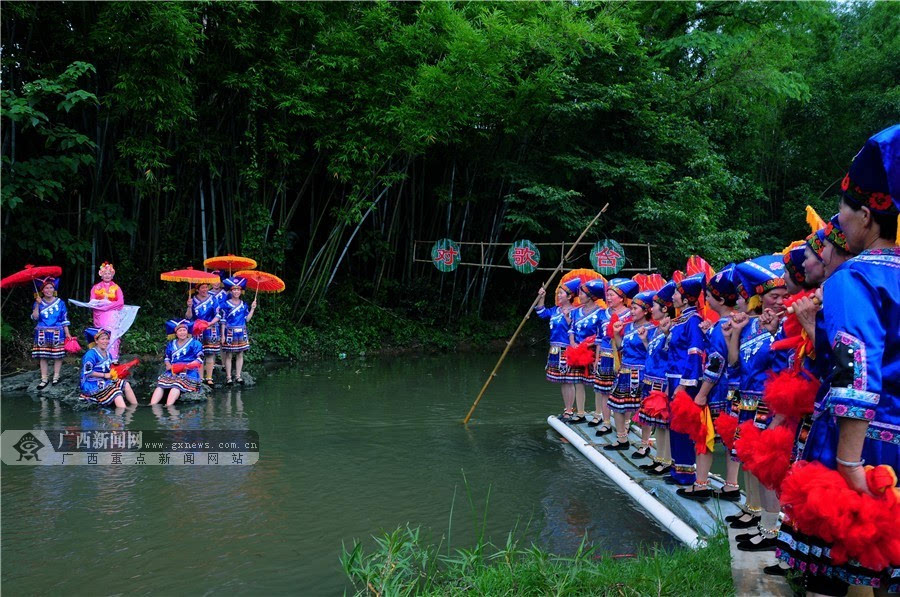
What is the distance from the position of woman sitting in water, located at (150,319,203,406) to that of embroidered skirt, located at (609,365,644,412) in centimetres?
509

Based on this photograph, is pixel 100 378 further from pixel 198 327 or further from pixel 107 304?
pixel 198 327

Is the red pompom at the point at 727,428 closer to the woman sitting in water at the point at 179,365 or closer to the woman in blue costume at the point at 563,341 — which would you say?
the woman in blue costume at the point at 563,341

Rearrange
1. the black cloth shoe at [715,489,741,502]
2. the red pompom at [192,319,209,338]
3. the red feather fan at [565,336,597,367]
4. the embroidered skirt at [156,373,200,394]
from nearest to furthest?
the black cloth shoe at [715,489,741,502] → the red feather fan at [565,336,597,367] → the embroidered skirt at [156,373,200,394] → the red pompom at [192,319,209,338]

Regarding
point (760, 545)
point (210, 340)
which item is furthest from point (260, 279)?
point (760, 545)

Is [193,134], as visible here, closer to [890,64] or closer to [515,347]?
[515,347]

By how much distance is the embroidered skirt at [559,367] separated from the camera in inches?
275

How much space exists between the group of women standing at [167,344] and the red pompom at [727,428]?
632cm

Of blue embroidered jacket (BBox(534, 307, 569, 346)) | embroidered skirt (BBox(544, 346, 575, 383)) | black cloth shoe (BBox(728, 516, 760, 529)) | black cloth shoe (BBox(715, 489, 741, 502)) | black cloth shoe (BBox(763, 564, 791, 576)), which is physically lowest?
black cloth shoe (BBox(715, 489, 741, 502))

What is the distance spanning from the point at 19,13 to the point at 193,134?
110 inches

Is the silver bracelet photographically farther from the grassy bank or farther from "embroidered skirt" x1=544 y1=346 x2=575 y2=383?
"embroidered skirt" x1=544 y1=346 x2=575 y2=383

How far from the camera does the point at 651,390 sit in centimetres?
512

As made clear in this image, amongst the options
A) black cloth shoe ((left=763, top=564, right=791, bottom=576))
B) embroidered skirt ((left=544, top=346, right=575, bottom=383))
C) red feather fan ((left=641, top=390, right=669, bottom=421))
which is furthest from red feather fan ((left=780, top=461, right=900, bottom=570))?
embroidered skirt ((left=544, top=346, right=575, bottom=383))


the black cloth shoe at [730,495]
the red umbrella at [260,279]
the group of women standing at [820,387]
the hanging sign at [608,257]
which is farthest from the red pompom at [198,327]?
the hanging sign at [608,257]

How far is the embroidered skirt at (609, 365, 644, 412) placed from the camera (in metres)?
5.77
